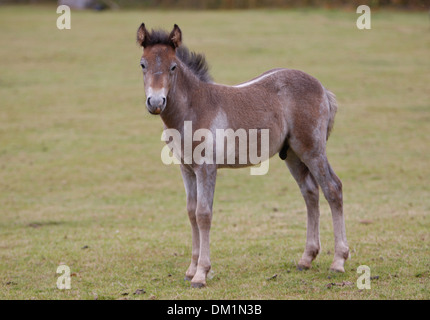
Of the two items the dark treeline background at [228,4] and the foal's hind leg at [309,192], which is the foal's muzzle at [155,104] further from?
the dark treeline background at [228,4]

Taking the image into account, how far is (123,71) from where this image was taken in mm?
27812

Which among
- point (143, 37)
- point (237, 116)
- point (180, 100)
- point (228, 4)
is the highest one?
point (228, 4)

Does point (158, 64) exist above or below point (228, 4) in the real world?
below

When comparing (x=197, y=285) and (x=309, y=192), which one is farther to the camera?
(x=309, y=192)

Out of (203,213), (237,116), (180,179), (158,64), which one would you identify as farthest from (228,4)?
(203,213)

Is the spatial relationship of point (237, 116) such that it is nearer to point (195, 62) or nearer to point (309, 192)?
point (195, 62)

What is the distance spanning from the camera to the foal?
23.1 feet

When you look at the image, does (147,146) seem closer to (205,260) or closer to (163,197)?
(163,197)

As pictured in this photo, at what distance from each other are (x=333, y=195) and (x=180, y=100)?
95.6 inches

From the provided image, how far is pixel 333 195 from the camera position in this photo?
7789 millimetres

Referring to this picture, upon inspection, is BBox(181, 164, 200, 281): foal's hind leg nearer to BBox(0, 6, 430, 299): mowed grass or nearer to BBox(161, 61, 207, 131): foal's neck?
BBox(0, 6, 430, 299): mowed grass

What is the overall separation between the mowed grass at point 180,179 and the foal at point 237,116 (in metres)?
0.70

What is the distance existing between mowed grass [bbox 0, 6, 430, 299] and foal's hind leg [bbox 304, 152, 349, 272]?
9.5 inches
